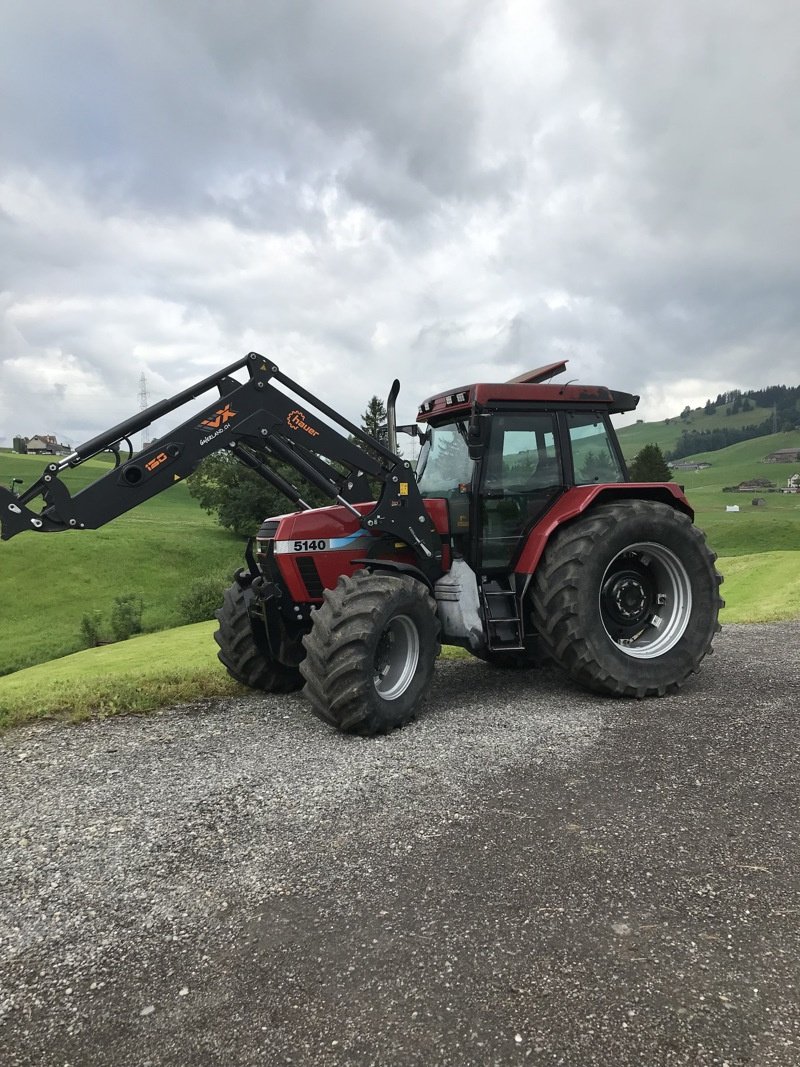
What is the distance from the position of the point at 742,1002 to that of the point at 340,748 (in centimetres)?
317

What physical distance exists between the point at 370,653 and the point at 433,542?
1.58 m

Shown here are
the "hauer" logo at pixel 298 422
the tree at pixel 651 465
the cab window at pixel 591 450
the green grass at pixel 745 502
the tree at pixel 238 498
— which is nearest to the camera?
the "hauer" logo at pixel 298 422

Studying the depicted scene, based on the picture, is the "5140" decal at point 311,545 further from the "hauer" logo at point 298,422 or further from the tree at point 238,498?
the tree at point 238,498

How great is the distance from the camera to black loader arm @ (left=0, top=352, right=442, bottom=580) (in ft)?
17.5

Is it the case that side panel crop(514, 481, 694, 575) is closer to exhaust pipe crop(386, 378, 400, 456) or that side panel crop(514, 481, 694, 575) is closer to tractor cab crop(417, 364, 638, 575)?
tractor cab crop(417, 364, 638, 575)

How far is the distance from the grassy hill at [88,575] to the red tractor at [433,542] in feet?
121

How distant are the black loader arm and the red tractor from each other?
0.01 meters

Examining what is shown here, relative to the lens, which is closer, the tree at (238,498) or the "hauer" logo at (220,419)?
the "hauer" logo at (220,419)

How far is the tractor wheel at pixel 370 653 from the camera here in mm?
5320

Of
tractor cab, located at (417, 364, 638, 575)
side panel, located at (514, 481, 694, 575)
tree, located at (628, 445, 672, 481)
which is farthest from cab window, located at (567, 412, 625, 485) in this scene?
tree, located at (628, 445, 672, 481)

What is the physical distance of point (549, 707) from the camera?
20.8 ft

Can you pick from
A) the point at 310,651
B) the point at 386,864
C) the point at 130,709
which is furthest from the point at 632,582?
the point at 130,709

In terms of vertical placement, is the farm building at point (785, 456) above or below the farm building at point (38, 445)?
below

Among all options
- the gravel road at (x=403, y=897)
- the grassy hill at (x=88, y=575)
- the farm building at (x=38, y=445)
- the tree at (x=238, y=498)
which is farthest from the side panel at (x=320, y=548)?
the farm building at (x=38, y=445)
